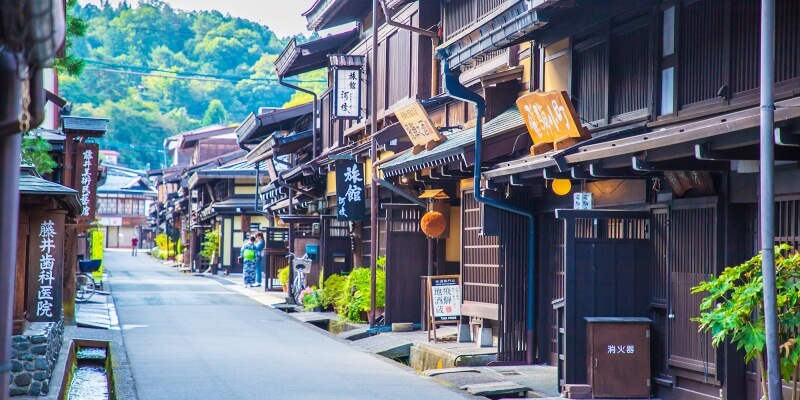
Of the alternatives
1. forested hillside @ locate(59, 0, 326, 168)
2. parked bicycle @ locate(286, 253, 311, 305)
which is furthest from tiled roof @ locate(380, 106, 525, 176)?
forested hillside @ locate(59, 0, 326, 168)

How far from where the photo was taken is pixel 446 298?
20.3 meters

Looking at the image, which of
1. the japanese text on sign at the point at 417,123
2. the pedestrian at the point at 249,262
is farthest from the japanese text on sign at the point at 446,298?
the pedestrian at the point at 249,262

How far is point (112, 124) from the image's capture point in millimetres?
126000

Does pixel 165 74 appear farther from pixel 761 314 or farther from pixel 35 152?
pixel 761 314

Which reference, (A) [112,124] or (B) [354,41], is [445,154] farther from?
(A) [112,124]

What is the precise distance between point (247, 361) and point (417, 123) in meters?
6.16

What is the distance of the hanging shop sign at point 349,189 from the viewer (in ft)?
86.4

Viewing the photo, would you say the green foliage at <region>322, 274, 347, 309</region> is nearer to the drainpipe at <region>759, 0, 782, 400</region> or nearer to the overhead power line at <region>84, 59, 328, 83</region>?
the overhead power line at <region>84, 59, 328, 83</region>

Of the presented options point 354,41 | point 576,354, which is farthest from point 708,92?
point 354,41

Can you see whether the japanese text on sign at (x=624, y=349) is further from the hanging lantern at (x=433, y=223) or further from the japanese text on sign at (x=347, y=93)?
the japanese text on sign at (x=347, y=93)

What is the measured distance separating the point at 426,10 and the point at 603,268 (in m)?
11.8

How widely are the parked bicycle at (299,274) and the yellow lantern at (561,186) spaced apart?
56.1 feet

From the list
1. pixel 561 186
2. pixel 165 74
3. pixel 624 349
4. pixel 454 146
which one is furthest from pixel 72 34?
pixel 165 74

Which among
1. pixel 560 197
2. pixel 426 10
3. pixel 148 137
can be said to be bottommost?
pixel 560 197
